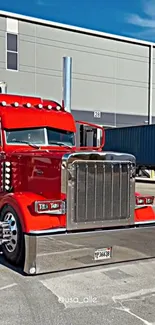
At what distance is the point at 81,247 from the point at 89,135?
9.14 ft

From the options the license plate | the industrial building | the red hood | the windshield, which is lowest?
the license plate

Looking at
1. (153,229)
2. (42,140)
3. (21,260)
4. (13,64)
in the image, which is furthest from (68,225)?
(13,64)

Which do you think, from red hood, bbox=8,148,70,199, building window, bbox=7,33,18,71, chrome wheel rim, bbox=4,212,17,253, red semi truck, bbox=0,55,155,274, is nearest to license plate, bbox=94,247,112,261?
red semi truck, bbox=0,55,155,274

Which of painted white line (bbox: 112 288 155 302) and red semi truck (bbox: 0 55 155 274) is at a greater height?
red semi truck (bbox: 0 55 155 274)

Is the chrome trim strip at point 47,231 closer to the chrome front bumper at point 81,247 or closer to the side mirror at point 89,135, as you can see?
the chrome front bumper at point 81,247

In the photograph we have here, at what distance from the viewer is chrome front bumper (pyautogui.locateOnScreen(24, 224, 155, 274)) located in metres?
5.07

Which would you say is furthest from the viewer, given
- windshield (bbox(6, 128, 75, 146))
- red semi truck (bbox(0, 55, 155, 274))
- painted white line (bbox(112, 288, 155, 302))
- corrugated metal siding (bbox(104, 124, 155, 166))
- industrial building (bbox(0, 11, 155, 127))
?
industrial building (bbox(0, 11, 155, 127))

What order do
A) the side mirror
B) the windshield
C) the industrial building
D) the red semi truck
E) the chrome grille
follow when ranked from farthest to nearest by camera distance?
the industrial building < the side mirror < the windshield < the chrome grille < the red semi truck

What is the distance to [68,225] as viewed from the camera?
5352 millimetres

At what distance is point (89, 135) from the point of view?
24.8ft

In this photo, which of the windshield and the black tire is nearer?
the black tire

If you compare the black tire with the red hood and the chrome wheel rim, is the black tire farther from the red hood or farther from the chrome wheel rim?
the red hood

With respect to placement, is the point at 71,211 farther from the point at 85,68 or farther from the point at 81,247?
the point at 85,68

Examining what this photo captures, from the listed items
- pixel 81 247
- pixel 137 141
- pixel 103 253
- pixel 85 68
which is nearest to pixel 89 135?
pixel 103 253
